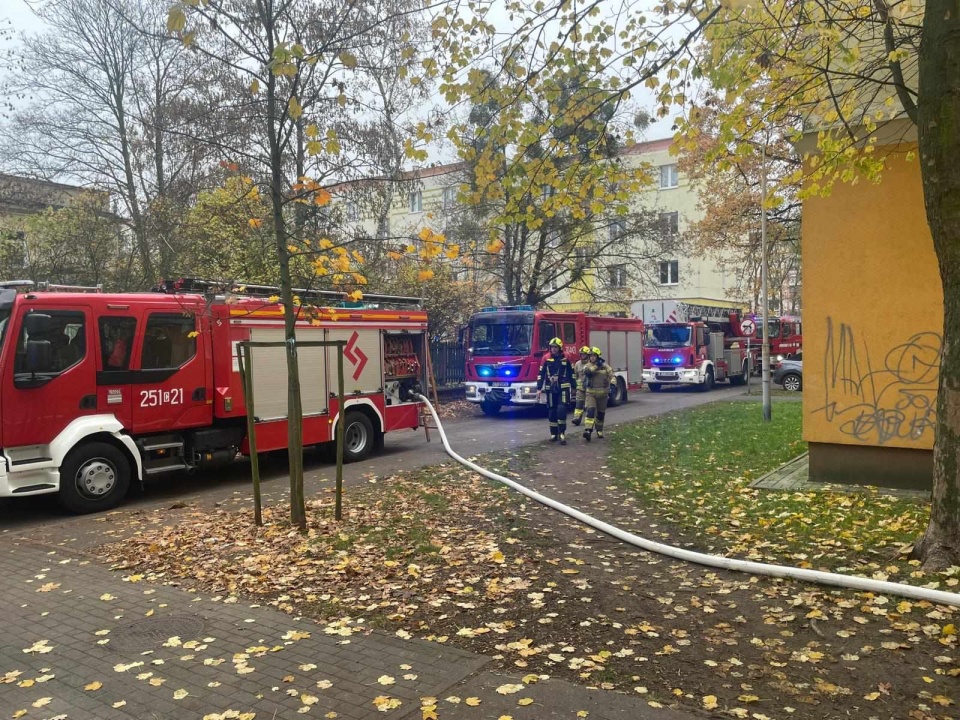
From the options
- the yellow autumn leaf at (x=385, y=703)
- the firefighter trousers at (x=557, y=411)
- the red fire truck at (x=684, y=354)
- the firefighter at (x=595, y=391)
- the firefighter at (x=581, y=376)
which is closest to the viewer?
the yellow autumn leaf at (x=385, y=703)

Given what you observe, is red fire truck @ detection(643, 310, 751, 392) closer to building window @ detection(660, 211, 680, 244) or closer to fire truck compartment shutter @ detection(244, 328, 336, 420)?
building window @ detection(660, 211, 680, 244)

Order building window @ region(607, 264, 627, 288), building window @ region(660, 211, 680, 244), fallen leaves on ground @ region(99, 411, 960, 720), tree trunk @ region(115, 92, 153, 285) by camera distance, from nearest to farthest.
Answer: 1. fallen leaves on ground @ region(99, 411, 960, 720)
2. tree trunk @ region(115, 92, 153, 285)
3. building window @ region(660, 211, 680, 244)
4. building window @ region(607, 264, 627, 288)

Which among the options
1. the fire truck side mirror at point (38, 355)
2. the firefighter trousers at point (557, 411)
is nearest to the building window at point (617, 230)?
the firefighter trousers at point (557, 411)

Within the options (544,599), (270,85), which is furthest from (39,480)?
(544,599)

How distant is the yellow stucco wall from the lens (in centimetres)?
772

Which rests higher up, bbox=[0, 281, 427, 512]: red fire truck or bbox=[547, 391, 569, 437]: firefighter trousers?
bbox=[0, 281, 427, 512]: red fire truck

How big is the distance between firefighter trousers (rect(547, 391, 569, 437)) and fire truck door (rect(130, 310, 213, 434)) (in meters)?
6.15

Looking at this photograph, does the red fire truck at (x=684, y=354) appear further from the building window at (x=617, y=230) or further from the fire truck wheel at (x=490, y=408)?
the fire truck wheel at (x=490, y=408)

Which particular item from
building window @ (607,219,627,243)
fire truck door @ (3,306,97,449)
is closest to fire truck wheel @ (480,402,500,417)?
building window @ (607,219,627,243)

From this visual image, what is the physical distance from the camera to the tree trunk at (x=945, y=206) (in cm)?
482

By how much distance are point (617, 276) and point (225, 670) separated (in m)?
22.4

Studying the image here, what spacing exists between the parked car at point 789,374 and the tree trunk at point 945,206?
22.3 meters

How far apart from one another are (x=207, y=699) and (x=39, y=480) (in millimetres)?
5625

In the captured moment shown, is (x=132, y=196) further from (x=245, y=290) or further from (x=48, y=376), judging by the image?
(x=48, y=376)
